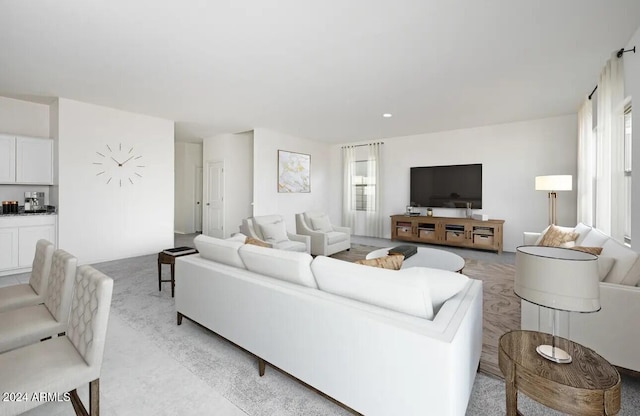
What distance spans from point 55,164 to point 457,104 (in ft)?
20.6

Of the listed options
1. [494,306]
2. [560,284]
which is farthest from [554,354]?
[494,306]

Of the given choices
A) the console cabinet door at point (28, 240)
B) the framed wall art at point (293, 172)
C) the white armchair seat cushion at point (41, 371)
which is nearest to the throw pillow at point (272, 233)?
the framed wall art at point (293, 172)

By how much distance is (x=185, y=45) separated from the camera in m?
2.78

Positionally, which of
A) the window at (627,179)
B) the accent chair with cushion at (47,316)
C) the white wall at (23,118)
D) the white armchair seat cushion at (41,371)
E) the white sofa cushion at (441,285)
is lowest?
the white armchair seat cushion at (41,371)

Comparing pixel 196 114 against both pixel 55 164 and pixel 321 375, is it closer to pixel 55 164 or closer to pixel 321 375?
pixel 55 164

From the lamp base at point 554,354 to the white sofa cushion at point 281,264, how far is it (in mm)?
1122

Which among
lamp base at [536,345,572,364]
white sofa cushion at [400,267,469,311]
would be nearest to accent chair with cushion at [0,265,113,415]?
white sofa cushion at [400,267,469,311]

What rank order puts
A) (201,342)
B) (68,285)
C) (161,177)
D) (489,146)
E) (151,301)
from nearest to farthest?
(68,285), (201,342), (151,301), (161,177), (489,146)

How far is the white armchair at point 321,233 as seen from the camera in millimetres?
5247

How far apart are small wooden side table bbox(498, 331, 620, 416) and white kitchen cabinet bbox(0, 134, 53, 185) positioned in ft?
20.2

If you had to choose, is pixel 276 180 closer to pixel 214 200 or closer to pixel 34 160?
pixel 214 200

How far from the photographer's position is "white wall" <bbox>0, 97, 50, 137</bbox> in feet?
14.6

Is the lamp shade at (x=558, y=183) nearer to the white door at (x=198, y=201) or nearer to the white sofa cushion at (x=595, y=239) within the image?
the white sofa cushion at (x=595, y=239)

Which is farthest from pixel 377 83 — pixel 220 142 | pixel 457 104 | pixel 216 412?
pixel 220 142
